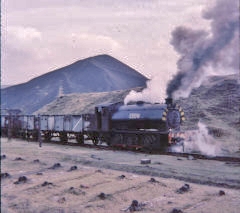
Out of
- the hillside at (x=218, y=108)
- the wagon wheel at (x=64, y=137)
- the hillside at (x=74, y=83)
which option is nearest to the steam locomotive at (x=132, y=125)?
the wagon wheel at (x=64, y=137)

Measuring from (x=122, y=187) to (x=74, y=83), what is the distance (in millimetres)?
89984

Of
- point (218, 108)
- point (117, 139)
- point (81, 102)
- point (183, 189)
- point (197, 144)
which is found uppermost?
A: point (81, 102)

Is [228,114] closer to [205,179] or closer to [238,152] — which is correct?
[238,152]

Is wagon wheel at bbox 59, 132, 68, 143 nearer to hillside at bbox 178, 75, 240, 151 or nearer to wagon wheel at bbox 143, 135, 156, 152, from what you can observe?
wagon wheel at bbox 143, 135, 156, 152

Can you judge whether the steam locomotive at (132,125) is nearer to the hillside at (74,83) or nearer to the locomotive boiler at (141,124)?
the locomotive boiler at (141,124)

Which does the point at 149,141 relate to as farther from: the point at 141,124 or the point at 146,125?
the point at 141,124

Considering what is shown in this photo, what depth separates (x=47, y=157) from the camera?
2122 cm

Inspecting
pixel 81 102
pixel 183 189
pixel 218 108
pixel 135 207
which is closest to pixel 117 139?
pixel 183 189

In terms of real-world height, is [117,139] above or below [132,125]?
below

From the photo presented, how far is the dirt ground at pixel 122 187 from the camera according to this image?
9.97 meters

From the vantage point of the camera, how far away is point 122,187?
40.1 feet

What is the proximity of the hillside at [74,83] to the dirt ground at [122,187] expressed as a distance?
240 feet

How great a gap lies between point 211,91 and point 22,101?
73162 millimetres

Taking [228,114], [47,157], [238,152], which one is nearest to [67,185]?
[47,157]
